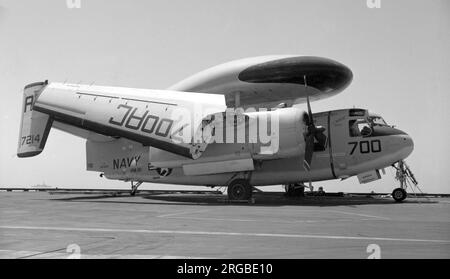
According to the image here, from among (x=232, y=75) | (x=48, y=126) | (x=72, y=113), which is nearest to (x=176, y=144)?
(x=232, y=75)

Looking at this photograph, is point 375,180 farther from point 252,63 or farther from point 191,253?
point 191,253

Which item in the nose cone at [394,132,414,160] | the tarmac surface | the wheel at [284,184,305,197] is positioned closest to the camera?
the tarmac surface

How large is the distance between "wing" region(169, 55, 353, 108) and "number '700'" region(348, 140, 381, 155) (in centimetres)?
390

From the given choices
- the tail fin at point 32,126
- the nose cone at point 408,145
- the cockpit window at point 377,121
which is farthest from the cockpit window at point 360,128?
the tail fin at point 32,126

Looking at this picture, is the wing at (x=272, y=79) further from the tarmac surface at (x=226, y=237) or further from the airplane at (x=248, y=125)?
the tarmac surface at (x=226, y=237)

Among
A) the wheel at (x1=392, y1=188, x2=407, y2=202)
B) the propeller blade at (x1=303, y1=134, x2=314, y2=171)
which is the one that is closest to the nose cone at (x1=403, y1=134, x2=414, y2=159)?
the wheel at (x1=392, y1=188, x2=407, y2=202)

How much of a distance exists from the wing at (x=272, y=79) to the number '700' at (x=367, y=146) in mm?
3903

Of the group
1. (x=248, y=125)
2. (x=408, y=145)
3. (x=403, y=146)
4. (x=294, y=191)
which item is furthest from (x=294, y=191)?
(x=248, y=125)

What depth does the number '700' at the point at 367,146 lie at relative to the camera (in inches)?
875

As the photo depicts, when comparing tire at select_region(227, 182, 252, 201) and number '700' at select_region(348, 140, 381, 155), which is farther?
tire at select_region(227, 182, 252, 201)

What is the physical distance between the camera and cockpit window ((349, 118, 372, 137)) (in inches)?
888

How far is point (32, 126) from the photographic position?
2794 centimetres

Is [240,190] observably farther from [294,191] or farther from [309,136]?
[294,191]

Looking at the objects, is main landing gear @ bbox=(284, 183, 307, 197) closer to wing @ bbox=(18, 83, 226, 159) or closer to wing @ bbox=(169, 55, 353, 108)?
wing @ bbox=(169, 55, 353, 108)
